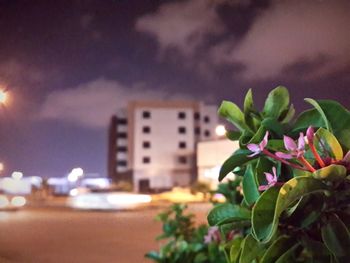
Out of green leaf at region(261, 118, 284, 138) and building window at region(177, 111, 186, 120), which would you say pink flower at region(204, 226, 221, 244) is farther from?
building window at region(177, 111, 186, 120)

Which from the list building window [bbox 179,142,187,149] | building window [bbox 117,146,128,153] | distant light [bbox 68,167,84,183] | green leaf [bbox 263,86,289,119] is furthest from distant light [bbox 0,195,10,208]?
building window [bbox 179,142,187,149]

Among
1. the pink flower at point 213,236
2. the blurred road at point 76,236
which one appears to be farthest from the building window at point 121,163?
the pink flower at point 213,236

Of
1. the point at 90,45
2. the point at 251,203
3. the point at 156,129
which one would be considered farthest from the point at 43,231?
the point at 251,203

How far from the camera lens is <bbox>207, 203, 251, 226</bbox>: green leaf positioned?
40 cm

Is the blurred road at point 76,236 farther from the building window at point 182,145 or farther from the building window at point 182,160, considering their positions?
the building window at point 182,145

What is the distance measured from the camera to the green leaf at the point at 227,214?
0.40m

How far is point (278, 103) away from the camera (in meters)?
0.47

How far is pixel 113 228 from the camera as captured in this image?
8.16 feet

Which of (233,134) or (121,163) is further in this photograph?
(121,163)

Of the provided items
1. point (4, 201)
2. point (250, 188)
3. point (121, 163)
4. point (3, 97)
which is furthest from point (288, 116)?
point (121, 163)

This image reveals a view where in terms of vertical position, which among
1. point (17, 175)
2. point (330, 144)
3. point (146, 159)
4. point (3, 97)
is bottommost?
point (330, 144)

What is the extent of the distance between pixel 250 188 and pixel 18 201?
2.20 m

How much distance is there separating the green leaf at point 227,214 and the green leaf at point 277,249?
41 mm

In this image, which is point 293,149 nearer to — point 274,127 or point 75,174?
point 274,127
